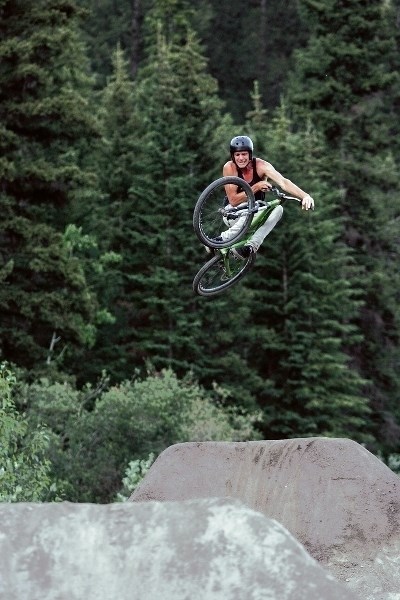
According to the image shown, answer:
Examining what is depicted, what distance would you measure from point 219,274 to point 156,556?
26.5 ft

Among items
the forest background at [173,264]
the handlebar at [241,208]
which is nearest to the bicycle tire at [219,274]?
the handlebar at [241,208]

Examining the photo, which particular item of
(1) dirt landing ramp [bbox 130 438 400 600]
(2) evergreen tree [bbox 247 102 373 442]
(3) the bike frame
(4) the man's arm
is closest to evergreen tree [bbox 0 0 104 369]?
(2) evergreen tree [bbox 247 102 373 442]

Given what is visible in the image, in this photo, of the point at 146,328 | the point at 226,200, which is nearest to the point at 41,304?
the point at 146,328

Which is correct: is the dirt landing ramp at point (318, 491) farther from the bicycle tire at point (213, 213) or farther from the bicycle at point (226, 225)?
the bicycle tire at point (213, 213)

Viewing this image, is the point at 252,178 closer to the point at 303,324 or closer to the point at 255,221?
the point at 255,221

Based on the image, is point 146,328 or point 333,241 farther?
point 333,241

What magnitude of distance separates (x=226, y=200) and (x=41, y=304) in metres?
17.2

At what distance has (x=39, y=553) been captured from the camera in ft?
25.8

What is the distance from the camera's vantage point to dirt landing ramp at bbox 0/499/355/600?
765 cm

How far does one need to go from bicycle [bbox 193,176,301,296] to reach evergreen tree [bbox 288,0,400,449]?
3071 centimetres

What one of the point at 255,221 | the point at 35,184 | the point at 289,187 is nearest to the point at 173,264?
the point at 35,184

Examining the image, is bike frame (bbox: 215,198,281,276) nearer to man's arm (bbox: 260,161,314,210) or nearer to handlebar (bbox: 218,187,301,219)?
handlebar (bbox: 218,187,301,219)

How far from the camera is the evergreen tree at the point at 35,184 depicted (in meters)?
31.6

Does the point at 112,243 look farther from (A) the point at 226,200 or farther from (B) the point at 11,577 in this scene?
(B) the point at 11,577
